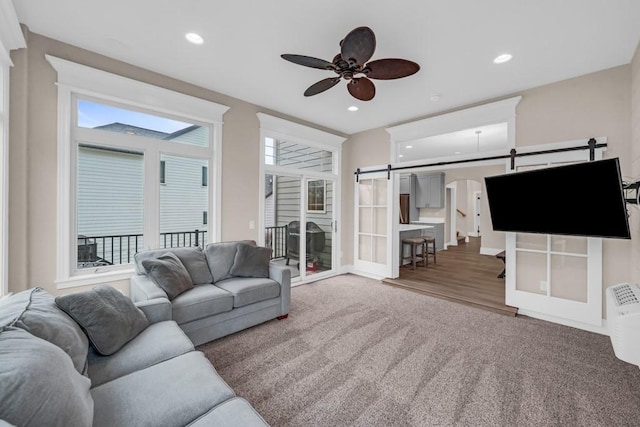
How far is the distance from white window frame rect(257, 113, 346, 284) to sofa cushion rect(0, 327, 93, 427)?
306cm

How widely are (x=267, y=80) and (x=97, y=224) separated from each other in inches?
98.3

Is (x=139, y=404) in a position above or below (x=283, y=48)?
below

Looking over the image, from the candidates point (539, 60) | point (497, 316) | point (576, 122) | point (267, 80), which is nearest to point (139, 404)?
point (267, 80)

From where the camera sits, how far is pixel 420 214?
9.39 metres

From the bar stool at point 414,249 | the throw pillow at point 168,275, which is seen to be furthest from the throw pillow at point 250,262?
the bar stool at point 414,249

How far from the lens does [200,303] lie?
8.24 ft

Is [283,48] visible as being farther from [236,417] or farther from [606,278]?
[606,278]

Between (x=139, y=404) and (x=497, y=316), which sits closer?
(x=139, y=404)

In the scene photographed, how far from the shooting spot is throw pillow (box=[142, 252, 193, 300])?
2.49 metres

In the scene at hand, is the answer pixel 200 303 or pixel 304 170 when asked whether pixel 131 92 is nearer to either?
pixel 200 303

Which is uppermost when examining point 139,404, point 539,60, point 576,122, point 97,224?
point 539,60

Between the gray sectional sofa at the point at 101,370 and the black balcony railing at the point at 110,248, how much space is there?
1.38 meters

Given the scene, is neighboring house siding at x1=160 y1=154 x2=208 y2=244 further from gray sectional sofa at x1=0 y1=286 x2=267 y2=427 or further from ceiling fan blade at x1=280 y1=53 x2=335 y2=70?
ceiling fan blade at x1=280 y1=53 x2=335 y2=70

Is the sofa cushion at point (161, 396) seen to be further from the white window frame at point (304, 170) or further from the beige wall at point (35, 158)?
the white window frame at point (304, 170)
